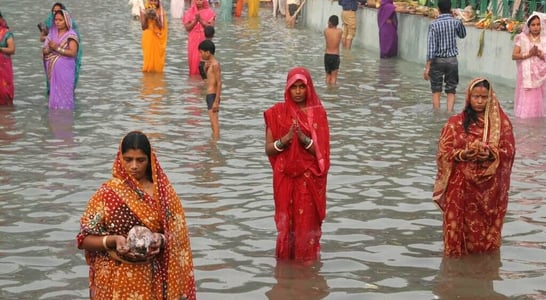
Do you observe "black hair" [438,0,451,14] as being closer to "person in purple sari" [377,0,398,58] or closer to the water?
the water

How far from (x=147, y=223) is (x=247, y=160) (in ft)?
20.6

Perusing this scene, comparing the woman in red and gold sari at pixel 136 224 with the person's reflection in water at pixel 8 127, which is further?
the person's reflection in water at pixel 8 127

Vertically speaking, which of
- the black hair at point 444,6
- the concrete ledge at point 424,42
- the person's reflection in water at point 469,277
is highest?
the black hair at point 444,6

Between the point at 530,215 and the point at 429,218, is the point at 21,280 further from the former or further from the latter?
the point at 530,215

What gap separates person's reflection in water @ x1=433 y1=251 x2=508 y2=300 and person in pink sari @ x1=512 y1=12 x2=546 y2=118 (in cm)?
659

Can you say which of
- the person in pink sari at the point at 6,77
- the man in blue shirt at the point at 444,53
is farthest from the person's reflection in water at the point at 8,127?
the man in blue shirt at the point at 444,53

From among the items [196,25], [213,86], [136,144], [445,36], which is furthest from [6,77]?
[136,144]

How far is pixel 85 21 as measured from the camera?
29.2 metres

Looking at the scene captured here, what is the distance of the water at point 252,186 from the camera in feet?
25.7

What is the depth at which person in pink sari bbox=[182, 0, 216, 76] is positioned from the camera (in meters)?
18.8

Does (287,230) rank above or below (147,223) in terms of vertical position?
below

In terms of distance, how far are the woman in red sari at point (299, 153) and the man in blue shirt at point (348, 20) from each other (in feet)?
54.8

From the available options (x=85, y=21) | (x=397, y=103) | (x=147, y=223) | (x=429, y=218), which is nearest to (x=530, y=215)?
(x=429, y=218)

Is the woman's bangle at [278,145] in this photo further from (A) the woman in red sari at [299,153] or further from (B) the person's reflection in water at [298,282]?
(B) the person's reflection in water at [298,282]
